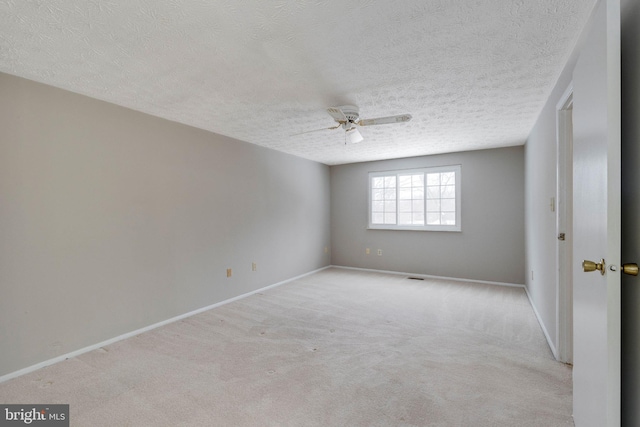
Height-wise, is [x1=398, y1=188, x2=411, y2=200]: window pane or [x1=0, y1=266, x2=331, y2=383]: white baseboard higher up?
[x1=398, y1=188, x2=411, y2=200]: window pane

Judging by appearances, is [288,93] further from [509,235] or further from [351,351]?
[509,235]

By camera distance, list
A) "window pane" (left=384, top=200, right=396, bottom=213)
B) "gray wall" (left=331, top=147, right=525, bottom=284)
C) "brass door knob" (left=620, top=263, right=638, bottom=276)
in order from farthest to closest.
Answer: "window pane" (left=384, top=200, right=396, bottom=213), "gray wall" (left=331, top=147, right=525, bottom=284), "brass door knob" (left=620, top=263, right=638, bottom=276)

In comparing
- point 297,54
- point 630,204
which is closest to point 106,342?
point 297,54

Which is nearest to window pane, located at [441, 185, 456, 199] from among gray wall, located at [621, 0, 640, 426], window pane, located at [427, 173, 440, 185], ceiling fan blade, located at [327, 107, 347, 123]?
window pane, located at [427, 173, 440, 185]

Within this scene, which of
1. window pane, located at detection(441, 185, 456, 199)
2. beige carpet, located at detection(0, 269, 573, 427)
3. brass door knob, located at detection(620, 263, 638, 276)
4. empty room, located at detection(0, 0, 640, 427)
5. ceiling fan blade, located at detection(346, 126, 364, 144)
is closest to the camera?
brass door knob, located at detection(620, 263, 638, 276)

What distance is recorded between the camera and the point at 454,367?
7.70 ft

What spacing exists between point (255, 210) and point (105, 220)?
209 centimetres

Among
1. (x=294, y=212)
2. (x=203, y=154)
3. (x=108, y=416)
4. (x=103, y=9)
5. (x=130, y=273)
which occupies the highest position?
(x=103, y=9)

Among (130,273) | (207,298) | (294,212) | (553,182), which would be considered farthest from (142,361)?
(553,182)

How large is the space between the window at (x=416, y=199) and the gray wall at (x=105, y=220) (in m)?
2.75

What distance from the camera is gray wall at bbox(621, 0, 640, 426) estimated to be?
1.10 m

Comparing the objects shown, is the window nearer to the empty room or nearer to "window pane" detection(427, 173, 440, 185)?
"window pane" detection(427, 173, 440, 185)

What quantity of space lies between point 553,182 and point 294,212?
3.89 meters

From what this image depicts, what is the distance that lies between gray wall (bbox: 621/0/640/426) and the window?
4276 millimetres
